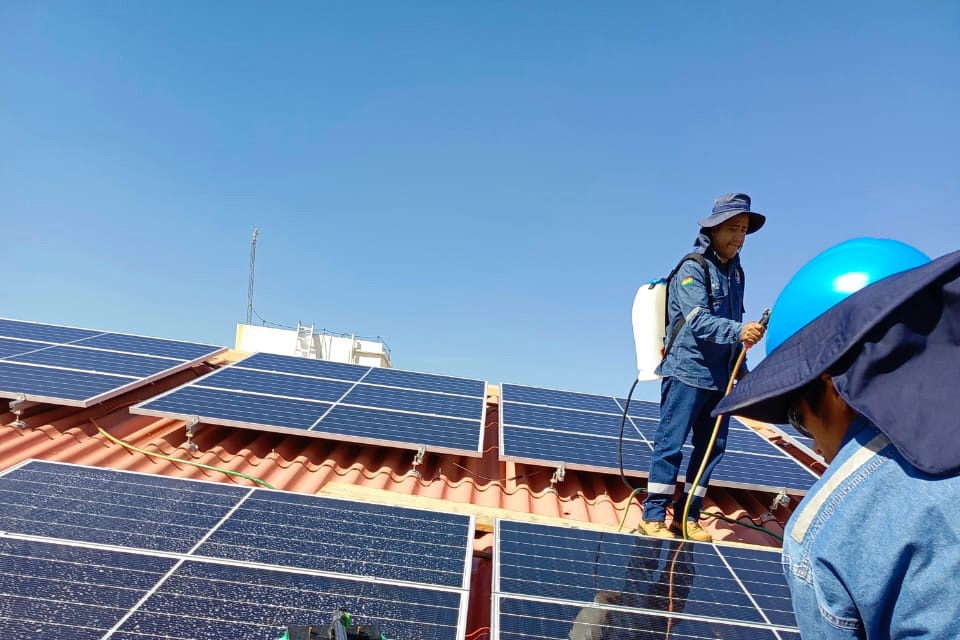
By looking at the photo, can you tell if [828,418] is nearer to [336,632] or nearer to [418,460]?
[336,632]

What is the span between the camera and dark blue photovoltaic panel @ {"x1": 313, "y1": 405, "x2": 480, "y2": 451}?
596 cm

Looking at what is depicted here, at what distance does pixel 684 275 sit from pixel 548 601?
2796 millimetres

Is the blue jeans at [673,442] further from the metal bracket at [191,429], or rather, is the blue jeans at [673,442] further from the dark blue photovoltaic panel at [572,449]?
the metal bracket at [191,429]

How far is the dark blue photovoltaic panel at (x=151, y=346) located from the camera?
8.20m

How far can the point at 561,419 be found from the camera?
7.64m

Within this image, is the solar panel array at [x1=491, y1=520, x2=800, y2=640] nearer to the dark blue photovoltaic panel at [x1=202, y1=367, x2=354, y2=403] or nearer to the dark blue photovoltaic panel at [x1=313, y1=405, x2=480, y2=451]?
the dark blue photovoltaic panel at [x1=313, y1=405, x2=480, y2=451]

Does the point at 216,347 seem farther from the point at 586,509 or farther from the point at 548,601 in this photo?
the point at 548,601

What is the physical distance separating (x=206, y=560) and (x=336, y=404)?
3.76 meters

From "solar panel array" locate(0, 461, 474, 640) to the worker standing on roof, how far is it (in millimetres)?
1806

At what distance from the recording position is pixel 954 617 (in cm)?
121

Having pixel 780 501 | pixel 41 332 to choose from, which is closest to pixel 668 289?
pixel 780 501

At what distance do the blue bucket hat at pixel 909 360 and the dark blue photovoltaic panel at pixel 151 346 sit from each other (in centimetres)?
811

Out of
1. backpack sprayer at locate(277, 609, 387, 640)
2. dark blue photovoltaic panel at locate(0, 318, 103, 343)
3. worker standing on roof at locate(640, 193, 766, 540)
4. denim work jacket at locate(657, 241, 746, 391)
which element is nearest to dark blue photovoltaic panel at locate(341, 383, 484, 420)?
worker standing on roof at locate(640, 193, 766, 540)

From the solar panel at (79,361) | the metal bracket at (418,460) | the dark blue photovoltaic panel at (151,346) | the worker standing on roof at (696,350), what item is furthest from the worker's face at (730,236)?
the dark blue photovoltaic panel at (151,346)
